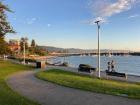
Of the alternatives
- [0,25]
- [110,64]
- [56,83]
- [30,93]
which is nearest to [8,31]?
[0,25]

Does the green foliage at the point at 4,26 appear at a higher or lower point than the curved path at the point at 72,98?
higher

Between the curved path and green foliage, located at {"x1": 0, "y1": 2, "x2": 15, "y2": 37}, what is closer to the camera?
the curved path

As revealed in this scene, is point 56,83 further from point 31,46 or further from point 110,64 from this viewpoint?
point 31,46

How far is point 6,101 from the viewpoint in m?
12.1

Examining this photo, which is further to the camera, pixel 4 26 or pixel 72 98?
pixel 4 26

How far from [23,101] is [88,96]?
3.47 meters

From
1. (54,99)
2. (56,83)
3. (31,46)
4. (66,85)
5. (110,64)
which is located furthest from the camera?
(31,46)

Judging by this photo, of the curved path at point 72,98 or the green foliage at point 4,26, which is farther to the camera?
the green foliage at point 4,26

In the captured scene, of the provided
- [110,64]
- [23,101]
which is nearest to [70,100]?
[23,101]

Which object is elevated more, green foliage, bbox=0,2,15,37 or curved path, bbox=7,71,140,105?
green foliage, bbox=0,2,15,37

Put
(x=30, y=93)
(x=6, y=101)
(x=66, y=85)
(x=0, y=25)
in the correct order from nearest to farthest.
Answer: (x=6, y=101), (x=30, y=93), (x=66, y=85), (x=0, y=25)

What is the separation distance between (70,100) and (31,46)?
160m

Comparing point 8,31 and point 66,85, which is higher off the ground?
point 8,31

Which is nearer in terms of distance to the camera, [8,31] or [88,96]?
[88,96]
